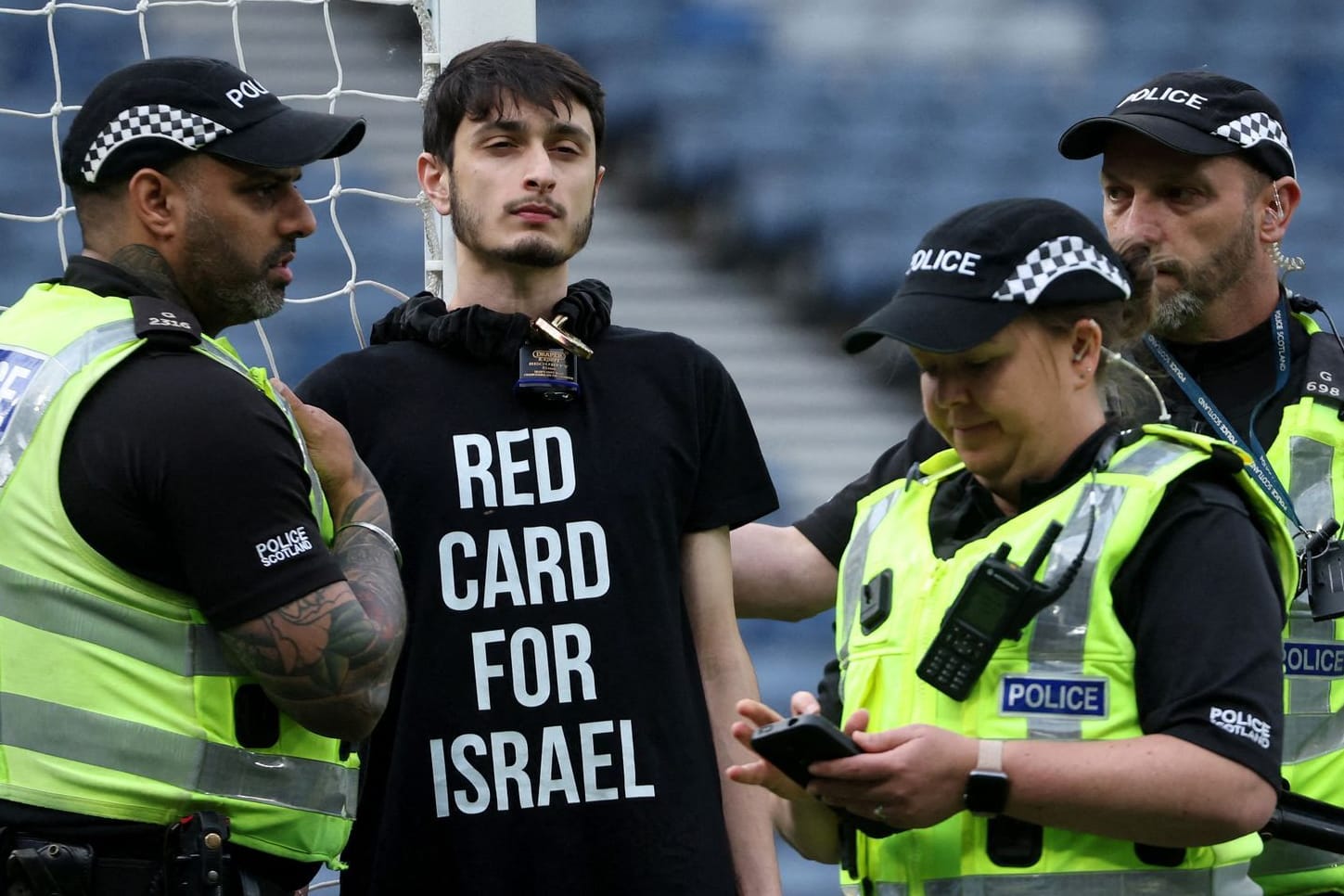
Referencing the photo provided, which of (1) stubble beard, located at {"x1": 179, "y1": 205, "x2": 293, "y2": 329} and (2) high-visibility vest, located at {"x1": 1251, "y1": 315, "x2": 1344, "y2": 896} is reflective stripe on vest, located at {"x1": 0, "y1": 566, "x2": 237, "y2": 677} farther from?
(2) high-visibility vest, located at {"x1": 1251, "y1": 315, "x2": 1344, "y2": 896}

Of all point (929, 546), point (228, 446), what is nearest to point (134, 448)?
point (228, 446)

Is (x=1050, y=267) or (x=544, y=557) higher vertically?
(x=1050, y=267)

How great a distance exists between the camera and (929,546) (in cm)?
198

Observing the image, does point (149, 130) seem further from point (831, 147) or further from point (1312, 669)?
point (831, 147)

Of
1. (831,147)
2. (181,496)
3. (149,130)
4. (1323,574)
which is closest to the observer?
(181,496)

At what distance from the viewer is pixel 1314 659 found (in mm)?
2404

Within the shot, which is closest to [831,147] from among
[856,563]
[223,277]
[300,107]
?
[300,107]

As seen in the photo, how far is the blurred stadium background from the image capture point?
15.8 feet

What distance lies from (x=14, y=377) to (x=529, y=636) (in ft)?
2.35

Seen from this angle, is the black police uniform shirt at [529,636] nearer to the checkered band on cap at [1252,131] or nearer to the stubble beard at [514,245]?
the stubble beard at [514,245]

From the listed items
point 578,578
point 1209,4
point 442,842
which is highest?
point 1209,4

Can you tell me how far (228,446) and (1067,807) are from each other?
97cm

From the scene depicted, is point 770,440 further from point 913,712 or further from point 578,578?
point 913,712

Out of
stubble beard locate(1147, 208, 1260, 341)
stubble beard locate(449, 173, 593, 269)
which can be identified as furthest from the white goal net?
stubble beard locate(1147, 208, 1260, 341)
